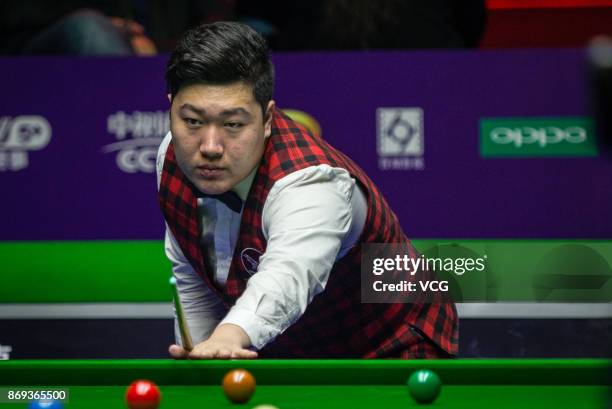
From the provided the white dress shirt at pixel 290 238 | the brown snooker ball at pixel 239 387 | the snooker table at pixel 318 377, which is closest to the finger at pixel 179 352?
the white dress shirt at pixel 290 238

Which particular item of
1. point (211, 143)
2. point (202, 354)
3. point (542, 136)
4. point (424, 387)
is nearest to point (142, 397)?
point (202, 354)

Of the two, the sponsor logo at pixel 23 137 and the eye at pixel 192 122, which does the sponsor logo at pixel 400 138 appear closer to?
the sponsor logo at pixel 23 137

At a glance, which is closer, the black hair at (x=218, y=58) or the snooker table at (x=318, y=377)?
the snooker table at (x=318, y=377)

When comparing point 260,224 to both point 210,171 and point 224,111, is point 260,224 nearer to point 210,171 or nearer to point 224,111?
point 210,171

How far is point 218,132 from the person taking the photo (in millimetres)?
2689

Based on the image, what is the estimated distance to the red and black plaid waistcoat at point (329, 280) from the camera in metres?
2.76

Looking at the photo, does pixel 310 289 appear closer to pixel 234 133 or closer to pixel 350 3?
pixel 234 133

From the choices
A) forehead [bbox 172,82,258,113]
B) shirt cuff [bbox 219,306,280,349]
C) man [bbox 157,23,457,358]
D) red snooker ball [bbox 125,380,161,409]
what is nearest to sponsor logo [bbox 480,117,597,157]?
man [bbox 157,23,457,358]

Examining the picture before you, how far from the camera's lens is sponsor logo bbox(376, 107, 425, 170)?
3.99 meters

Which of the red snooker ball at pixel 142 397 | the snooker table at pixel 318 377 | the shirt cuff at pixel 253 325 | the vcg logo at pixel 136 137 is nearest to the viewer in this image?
the red snooker ball at pixel 142 397

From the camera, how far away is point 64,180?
4.12 m

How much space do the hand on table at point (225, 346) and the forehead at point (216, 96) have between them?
594 mm

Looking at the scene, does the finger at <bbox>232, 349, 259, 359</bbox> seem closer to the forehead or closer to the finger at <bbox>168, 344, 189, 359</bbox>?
the finger at <bbox>168, 344, 189, 359</bbox>

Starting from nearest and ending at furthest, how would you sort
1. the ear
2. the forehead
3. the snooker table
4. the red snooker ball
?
the red snooker ball < the snooker table < the forehead < the ear
